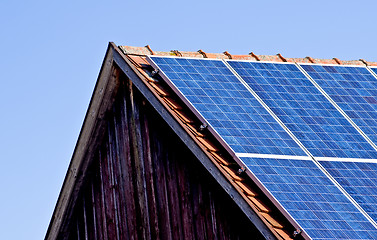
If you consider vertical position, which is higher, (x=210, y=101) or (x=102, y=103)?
(x=102, y=103)

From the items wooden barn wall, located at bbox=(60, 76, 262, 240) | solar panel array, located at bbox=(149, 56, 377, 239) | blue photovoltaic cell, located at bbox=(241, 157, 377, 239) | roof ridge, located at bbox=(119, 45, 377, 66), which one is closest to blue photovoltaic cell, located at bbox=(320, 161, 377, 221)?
solar panel array, located at bbox=(149, 56, 377, 239)

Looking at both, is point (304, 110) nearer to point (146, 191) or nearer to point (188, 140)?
point (188, 140)

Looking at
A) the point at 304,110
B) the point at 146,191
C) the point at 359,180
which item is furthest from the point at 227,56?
the point at 359,180

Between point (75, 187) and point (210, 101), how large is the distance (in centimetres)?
425

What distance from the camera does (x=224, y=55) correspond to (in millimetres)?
18984

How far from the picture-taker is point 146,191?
18.2 m

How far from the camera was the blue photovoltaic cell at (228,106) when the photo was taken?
52.8 ft

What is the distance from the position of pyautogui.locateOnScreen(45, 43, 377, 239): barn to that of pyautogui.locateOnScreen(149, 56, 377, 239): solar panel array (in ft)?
0.08

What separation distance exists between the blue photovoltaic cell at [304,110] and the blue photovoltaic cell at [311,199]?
0.80 meters

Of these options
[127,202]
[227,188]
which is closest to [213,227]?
[227,188]

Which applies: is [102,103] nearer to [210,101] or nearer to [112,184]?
[112,184]

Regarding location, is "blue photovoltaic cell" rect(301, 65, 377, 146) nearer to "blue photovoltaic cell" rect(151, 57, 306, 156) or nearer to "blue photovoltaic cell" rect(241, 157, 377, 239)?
"blue photovoltaic cell" rect(151, 57, 306, 156)

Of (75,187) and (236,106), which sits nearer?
(236,106)

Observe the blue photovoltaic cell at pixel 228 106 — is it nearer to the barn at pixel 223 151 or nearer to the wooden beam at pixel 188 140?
the barn at pixel 223 151
